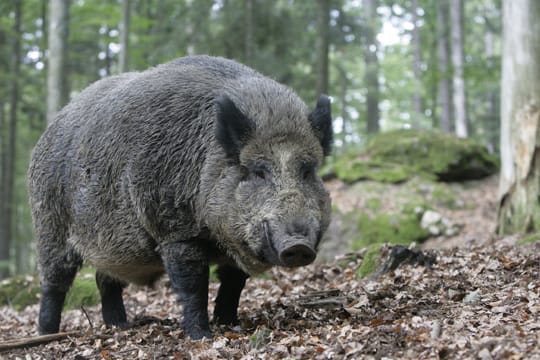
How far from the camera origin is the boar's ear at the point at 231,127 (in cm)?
550

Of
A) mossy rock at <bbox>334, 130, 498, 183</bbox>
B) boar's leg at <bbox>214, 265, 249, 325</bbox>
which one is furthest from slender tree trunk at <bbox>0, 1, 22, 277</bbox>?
boar's leg at <bbox>214, 265, 249, 325</bbox>

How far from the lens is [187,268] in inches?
226

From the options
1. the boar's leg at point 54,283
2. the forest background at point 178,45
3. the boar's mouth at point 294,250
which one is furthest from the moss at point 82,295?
the boar's mouth at point 294,250

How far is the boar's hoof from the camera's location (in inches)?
179

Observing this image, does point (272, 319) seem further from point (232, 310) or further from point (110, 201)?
point (110, 201)

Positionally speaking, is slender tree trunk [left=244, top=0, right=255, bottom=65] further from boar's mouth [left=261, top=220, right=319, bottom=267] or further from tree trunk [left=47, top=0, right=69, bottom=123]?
boar's mouth [left=261, top=220, right=319, bottom=267]

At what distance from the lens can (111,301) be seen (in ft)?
24.7

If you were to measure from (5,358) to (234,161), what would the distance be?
274 cm

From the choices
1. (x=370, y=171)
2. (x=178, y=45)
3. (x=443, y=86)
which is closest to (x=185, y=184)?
(x=370, y=171)

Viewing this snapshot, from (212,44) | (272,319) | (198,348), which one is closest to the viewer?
(198,348)

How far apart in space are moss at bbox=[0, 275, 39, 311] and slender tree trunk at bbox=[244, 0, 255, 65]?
8920 millimetres

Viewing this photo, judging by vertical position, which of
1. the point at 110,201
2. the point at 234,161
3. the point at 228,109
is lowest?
the point at 110,201

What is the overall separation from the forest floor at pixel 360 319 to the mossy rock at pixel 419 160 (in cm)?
611

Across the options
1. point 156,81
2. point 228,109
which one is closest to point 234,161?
point 228,109
